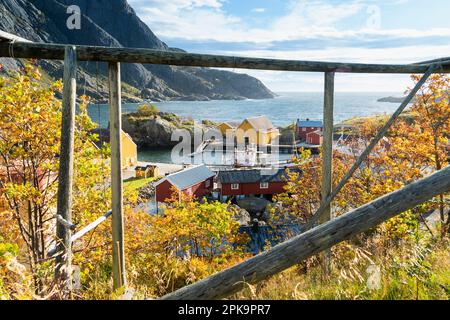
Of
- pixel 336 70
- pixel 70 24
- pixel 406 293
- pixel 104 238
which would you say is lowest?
pixel 104 238

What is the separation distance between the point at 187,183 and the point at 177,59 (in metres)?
26.3

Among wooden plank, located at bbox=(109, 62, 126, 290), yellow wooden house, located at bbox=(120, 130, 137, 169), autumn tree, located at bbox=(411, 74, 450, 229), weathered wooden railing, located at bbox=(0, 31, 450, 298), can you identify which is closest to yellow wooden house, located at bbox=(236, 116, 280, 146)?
yellow wooden house, located at bbox=(120, 130, 137, 169)

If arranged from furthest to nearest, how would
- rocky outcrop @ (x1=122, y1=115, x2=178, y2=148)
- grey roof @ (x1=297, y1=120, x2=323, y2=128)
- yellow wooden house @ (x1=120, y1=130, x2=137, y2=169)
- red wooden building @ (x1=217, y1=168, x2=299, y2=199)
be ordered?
rocky outcrop @ (x1=122, y1=115, x2=178, y2=148) < grey roof @ (x1=297, y1=120, x2=323, y2=128) < yellow wooden house @ (x1=120, y1=130, x2=137, y2=169) < red wooden building @ (x1=217, y1=168, x2=299, y2=199)

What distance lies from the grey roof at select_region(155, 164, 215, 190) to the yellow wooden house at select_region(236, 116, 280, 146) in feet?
90.3

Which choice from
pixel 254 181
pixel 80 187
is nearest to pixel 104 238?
pixel 80 187

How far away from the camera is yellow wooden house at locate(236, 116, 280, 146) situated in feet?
196

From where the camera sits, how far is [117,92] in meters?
4.31

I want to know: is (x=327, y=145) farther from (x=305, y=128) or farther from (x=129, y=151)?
(x=305, y=128)

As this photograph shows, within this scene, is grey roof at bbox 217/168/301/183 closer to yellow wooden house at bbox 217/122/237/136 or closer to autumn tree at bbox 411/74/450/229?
autumn tree at bbox 411/74/450/229

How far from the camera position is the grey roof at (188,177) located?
2902 cm

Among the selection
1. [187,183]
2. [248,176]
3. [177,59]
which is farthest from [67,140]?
[248,176]

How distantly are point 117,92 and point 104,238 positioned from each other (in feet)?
20.8

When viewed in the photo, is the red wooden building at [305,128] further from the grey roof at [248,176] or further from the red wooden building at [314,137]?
the grey roof at [248,176]
